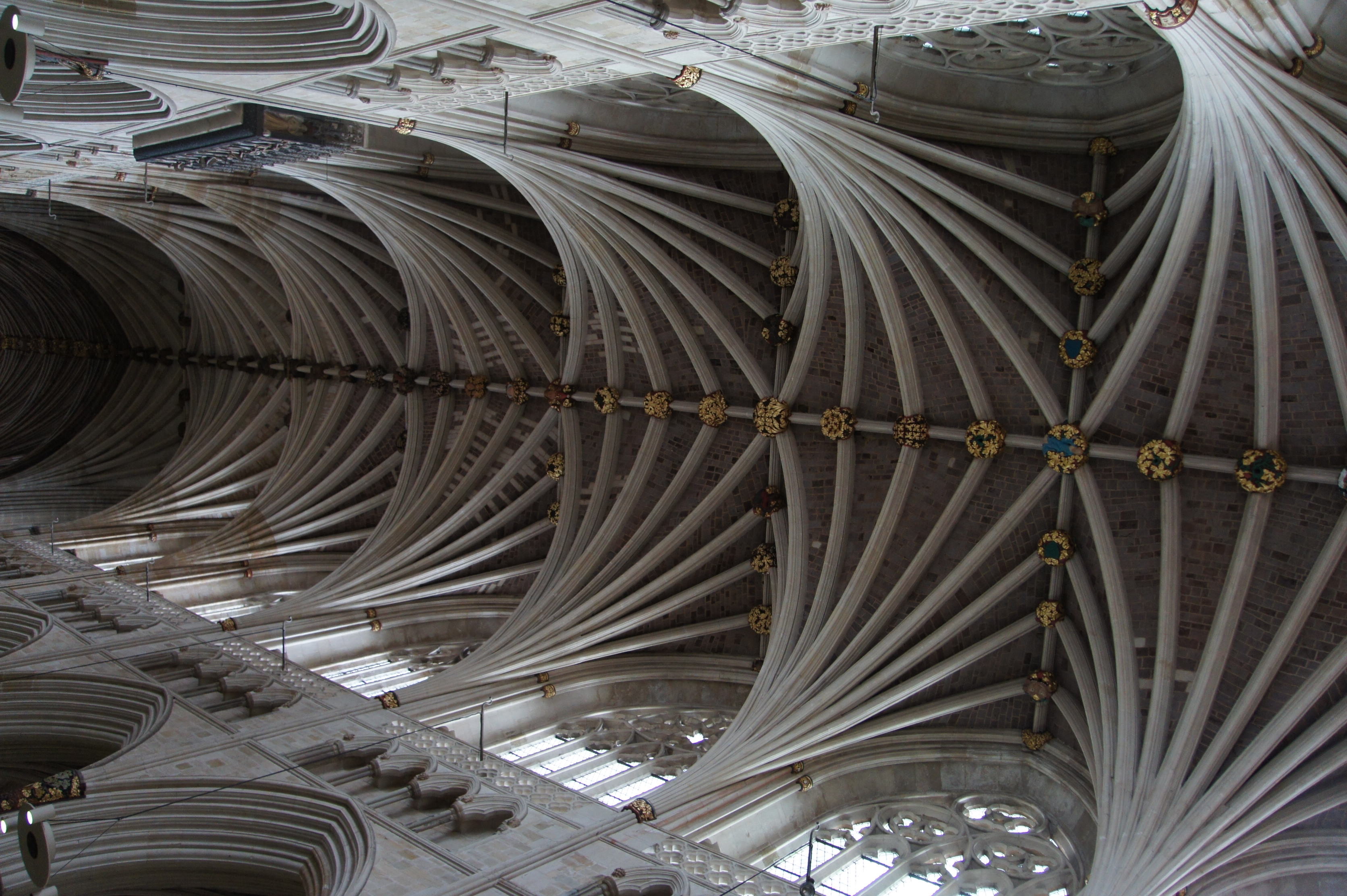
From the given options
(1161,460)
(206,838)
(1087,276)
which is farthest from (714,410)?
(206,838)

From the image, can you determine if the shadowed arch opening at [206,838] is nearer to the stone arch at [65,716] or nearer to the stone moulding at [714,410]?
the stone arch at [65,716]

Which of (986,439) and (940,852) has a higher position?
(986,439)

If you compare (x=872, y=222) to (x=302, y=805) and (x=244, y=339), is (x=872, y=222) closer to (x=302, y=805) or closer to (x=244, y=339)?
(x=302, y=805)

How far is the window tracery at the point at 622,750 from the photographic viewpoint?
14320mm

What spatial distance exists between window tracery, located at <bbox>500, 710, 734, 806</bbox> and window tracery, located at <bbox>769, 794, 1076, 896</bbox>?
2236mm

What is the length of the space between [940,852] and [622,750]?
482 centimetres

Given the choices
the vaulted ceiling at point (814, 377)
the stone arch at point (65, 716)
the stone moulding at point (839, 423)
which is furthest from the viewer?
the stone moulding at point (839, 423)

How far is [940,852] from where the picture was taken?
41.8 ft

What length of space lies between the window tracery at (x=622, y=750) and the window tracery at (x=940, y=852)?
2.24m

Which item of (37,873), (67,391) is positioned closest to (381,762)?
(37,873)

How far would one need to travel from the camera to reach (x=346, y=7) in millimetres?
7789

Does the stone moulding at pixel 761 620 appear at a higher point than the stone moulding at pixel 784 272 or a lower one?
lower

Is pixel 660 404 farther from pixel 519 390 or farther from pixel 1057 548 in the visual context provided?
pixel 1057 548

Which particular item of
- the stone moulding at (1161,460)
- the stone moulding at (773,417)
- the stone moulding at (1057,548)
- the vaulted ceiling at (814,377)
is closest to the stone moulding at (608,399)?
the vaulted ceiling at (814,377)
